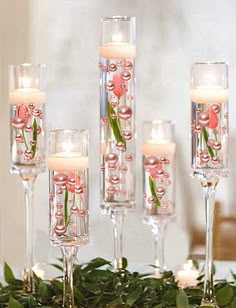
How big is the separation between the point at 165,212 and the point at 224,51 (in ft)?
4.28

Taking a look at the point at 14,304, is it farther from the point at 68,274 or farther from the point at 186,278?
the point at 186,278

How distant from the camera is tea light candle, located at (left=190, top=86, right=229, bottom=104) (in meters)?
1.57

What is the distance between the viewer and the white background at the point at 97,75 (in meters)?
3.03

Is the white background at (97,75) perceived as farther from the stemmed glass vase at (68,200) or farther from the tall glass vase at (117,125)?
the stemmed glass vase at (68,200)

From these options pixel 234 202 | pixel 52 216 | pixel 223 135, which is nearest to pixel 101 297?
pixel 52 216

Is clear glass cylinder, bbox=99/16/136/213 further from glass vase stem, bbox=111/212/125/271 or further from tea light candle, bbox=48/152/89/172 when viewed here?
tea light candle, bbox=48/152/89/172

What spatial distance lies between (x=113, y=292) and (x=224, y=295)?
21 cm

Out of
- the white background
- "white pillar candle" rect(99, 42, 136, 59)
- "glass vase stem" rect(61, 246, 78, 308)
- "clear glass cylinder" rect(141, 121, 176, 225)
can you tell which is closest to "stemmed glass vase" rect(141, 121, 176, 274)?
"clear glass cylinder" rect(141, 121, 176, 225)

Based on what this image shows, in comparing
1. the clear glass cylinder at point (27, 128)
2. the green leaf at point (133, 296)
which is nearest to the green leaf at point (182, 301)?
the green leaf at point (133, 296)

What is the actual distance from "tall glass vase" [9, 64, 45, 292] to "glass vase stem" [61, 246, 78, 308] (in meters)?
0.22

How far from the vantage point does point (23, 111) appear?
1.73 m

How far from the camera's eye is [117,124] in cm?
171

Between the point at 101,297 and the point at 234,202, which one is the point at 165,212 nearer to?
the point at 101,297

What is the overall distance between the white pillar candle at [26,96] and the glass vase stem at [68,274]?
36 cm
